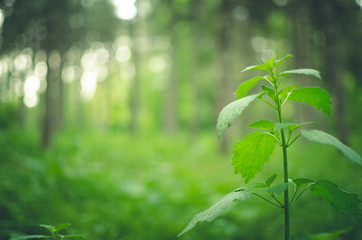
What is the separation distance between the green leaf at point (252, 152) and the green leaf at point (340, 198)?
283 mm

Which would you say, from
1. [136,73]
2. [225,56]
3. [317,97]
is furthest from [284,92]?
[136,73]

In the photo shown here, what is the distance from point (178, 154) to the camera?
389 inches

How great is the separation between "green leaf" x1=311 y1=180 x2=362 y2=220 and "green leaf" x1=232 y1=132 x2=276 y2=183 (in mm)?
283

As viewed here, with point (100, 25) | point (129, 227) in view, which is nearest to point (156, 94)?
point (100, 25)

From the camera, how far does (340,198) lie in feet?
3.41

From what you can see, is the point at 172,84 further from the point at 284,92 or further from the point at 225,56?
the point at 284,92

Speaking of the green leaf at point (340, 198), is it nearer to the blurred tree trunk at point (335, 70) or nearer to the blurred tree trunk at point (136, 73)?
the blurred tree trunk at point (335, 70)

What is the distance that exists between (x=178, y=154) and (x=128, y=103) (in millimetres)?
21954

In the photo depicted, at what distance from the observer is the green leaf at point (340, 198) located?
1.01 meters

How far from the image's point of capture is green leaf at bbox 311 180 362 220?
1008 millimetres

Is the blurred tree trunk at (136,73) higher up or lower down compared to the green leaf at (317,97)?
higher up

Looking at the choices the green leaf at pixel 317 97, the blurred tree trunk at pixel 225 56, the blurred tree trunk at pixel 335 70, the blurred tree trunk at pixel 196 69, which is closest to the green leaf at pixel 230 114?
the green leaf at pixel 317 97

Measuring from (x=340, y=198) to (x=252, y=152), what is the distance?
453 mm

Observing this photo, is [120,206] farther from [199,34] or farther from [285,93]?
[199,34]
